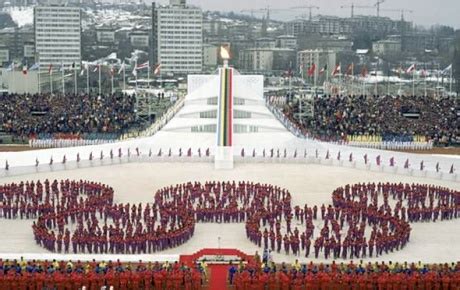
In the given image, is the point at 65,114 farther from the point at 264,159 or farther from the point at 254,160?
the point at 264,159

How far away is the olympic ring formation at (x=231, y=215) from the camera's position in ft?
75.7

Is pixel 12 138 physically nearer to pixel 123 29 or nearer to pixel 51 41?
pixel 51 41

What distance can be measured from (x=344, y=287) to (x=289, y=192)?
1302 cm

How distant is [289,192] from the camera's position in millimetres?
31703

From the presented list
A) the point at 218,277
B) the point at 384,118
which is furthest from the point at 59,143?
the point at 218,277

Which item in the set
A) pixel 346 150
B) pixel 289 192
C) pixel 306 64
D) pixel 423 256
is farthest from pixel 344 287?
pixel 306 64

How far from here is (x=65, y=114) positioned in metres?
55.6

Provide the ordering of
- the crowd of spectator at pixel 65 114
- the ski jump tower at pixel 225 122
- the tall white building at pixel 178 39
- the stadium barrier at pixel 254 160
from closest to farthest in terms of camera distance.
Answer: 1. the stadium barrier at pixel 254 160
2. the ski jump tower at pixel 225 122
3. the crowd of spectator at pixel 65 114
4. the tall white building at pixel 178 39

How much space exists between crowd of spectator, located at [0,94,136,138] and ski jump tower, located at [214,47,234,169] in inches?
312

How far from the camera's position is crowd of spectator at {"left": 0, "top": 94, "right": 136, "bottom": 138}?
164 feet

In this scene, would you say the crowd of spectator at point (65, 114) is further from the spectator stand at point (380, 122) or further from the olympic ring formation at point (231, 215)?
the olympic ring formation at point (231, 215)

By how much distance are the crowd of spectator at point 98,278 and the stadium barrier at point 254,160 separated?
1737cm

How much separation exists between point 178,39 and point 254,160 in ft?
318

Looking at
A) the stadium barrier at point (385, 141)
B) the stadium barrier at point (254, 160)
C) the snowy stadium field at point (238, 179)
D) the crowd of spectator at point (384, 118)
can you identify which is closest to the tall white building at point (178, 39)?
the crowd of spectator at point (384, 118)
